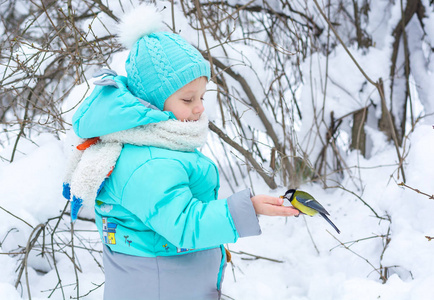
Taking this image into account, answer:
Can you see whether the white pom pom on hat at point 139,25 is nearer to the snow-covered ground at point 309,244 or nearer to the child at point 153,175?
the child at point 153,175

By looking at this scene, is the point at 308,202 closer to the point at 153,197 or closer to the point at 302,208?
the point at 302,208

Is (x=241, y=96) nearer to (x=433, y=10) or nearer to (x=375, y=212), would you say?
(x=375, y=212)

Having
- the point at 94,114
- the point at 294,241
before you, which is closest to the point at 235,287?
the point at 294,241

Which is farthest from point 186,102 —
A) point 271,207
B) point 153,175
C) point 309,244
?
point 309,244

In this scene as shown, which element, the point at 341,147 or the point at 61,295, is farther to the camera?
the point at 341,147

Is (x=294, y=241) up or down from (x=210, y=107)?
down

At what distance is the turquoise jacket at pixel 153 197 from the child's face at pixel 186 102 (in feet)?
0.15

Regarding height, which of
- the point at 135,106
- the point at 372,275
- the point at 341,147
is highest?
the point at 135,106

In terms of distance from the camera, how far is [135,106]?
1315 mm

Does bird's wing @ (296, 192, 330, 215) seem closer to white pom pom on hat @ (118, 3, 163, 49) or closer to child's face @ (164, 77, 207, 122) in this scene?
child's face @ (164, 77, 207, 122)

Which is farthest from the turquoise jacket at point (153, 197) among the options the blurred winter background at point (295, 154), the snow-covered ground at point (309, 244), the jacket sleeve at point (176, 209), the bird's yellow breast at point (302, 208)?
the snow-covered ground at point (309, 244)

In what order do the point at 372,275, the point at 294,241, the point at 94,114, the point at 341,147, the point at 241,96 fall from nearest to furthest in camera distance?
the point at 94,114 < the point at 372,275 < the point at 294,241 < the point at 241,96 < the point at 341,147

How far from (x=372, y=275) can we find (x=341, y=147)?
1162 mm

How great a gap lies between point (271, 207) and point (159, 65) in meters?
0.53
